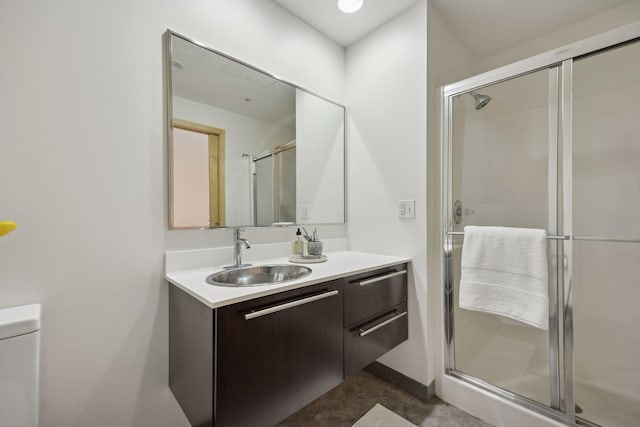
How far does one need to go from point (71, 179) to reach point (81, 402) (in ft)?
2.88

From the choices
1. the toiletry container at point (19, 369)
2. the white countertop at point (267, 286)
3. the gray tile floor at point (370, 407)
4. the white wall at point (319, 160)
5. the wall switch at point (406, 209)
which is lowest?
the gray tile floor at point (370, 407)

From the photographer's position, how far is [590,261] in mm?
1486

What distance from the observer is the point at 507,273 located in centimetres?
139

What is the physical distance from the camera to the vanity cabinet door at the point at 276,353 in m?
0.92

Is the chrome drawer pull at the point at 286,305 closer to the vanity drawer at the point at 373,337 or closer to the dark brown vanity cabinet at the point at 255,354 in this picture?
the dark brown vanity cabinet at the point at 255,354

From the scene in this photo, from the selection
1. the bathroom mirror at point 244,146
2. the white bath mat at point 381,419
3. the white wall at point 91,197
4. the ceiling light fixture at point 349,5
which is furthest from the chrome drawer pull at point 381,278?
the ceiling light fixture at point 349,5

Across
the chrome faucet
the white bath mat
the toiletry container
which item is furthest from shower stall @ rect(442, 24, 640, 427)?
the toiletry container

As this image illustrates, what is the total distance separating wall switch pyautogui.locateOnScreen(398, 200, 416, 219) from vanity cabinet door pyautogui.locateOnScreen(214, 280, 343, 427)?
70 cm

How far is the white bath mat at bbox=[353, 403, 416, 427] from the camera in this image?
57.0 inches

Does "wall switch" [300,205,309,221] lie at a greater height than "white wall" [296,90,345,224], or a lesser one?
lesser

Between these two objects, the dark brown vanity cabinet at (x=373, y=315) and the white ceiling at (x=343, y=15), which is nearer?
the dark brown vanity cabinet at (x=373, y=315)

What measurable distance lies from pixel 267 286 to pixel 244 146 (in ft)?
2.91

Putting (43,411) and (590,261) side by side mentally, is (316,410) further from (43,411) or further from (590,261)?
(590,261)

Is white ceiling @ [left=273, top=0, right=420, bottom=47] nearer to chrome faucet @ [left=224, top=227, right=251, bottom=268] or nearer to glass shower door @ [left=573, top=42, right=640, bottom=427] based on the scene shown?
glass shower door @ [left=573, top=42, right=640, bottom=427]
